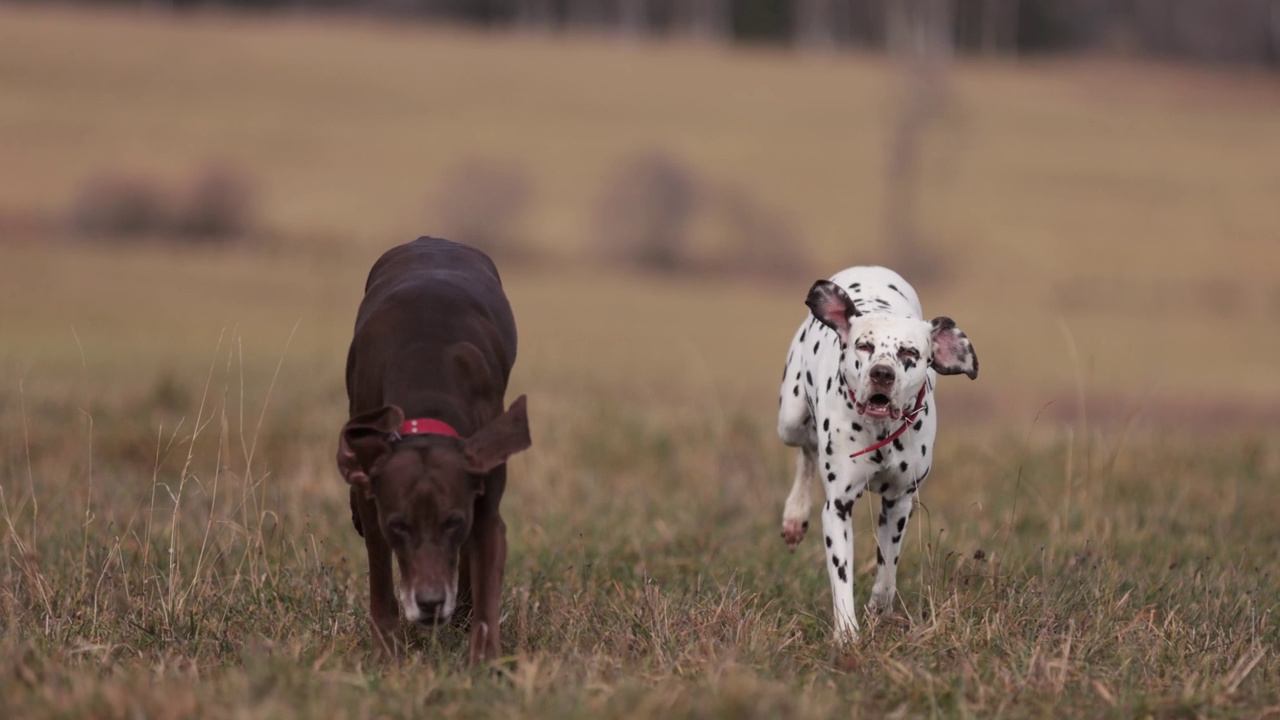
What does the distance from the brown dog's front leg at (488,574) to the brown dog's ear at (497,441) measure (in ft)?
1.55

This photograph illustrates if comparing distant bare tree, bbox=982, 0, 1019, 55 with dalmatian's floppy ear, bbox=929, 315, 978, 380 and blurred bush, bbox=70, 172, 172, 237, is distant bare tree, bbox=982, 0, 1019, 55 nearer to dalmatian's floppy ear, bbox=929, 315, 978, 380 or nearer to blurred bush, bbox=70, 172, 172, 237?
blurred bush, bbox=70, 172, 172, 237

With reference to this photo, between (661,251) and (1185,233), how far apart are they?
17.5 metres

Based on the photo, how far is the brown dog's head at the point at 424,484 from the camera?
5156mm

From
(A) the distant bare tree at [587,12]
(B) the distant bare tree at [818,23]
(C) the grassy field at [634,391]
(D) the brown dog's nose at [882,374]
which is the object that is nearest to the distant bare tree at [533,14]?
(A) the distant bare tree at [587,12]

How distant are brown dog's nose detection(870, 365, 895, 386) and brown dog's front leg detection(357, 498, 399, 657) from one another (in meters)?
2.08

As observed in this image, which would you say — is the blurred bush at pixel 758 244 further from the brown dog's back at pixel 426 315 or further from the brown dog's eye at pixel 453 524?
the brown dog's eye at pixel 453 524

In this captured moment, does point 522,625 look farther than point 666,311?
No

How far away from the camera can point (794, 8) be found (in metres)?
78.2

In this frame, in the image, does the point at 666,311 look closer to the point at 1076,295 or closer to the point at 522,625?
the point at 1076,295

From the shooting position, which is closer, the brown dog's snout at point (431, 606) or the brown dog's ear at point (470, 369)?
the brown dog's snout at point (431, 606)

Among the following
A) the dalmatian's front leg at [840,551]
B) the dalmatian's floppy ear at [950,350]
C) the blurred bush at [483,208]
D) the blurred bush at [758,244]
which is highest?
the dalmatian's floppy ear at [950,350]

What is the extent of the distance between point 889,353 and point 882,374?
12 centimetres

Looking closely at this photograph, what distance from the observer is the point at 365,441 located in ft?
17.3

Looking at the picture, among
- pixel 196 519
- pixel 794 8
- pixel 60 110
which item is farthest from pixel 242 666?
pixel 794 8
